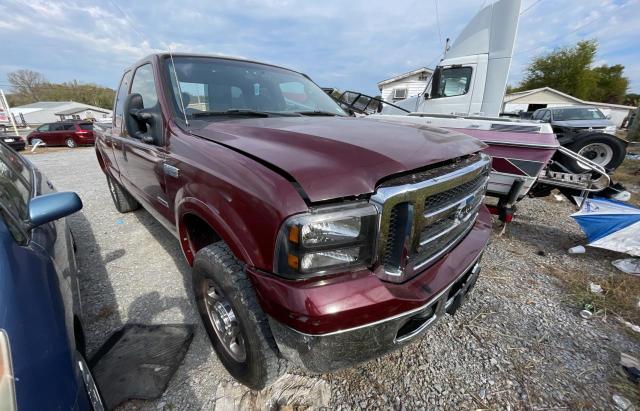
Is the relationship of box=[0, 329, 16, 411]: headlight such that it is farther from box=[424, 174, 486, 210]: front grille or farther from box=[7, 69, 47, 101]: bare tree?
box=[7, 69, 47, 101]: bare tree

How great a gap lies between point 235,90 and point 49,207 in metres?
1.50

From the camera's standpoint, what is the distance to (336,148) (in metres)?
1.38

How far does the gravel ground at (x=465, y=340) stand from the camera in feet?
5.73

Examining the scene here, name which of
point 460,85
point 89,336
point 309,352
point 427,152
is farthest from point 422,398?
point 460,85

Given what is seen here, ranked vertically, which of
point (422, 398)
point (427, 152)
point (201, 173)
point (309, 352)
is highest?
point (427, 152)

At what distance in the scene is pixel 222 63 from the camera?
2445 millimetres

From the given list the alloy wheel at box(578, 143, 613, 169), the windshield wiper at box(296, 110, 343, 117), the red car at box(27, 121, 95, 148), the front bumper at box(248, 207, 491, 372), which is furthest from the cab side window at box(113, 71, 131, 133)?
the red car at box(27, 121, 95, 148)

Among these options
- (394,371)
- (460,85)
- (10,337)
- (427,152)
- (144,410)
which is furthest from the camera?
(460,85)

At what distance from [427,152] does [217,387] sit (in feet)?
6.10

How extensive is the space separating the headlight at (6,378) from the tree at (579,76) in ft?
172

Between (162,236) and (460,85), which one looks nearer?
(162,236)

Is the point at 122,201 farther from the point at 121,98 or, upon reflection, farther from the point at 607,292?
the point at 607,292

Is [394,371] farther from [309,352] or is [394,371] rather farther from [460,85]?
[460,85]

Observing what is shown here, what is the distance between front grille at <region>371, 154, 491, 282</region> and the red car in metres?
20.5
